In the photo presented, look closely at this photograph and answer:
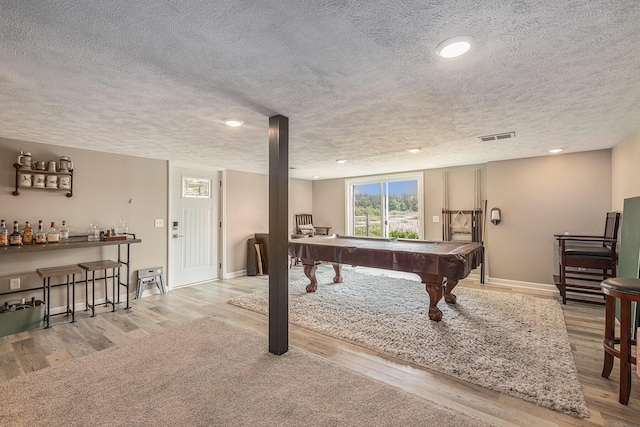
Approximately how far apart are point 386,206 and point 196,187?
13.7ft

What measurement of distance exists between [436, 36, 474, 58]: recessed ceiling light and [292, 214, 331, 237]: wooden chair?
584cm

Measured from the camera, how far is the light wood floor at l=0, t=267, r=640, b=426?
1864mm

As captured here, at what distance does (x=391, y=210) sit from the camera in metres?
6.76

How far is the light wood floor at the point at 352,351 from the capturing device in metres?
1.86

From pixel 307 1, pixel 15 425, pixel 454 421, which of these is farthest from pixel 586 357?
pixel 15 425

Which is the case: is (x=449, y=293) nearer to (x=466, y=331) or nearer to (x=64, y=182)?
(x=466, y=331)

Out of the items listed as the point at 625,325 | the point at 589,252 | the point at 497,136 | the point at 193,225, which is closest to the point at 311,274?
the point at 193,225

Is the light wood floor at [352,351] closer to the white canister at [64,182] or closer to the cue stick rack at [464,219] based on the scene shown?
the cue stick rack at [464,219]

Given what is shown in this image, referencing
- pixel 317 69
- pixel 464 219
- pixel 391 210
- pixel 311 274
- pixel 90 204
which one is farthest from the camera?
pixel 391 210

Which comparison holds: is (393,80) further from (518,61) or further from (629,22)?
(629,22)

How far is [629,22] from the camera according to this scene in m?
1.33

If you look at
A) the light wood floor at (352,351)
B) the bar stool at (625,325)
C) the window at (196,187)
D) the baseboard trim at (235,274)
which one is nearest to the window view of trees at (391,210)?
the light wood floor at (352,351)

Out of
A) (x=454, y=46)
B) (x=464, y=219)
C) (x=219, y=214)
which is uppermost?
(x=454, y=46)

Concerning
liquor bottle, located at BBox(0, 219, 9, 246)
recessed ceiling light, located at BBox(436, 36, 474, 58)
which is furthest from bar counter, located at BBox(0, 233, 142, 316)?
recessed ceiling light, located at BBox(436, 36, 474, 58)
